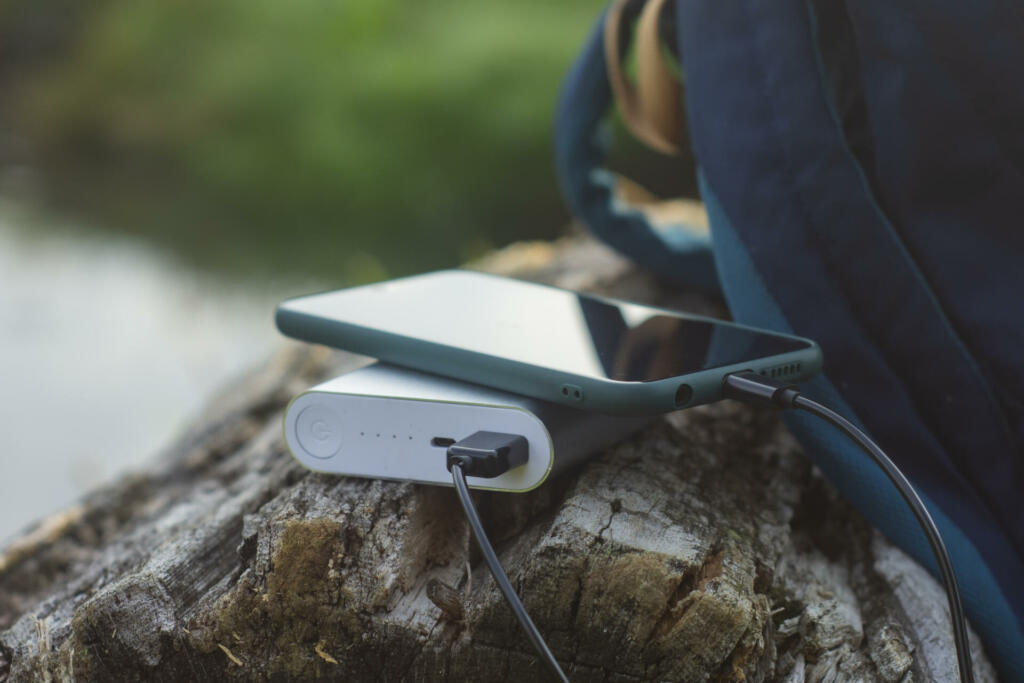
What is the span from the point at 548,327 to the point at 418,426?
12 cm

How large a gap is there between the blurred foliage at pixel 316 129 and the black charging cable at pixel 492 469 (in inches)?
60.7

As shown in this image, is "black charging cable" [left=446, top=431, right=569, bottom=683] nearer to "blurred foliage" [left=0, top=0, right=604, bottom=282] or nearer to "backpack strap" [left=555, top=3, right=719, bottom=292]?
"backpack strap" [left=555, top=3, right=719, bottom=292]

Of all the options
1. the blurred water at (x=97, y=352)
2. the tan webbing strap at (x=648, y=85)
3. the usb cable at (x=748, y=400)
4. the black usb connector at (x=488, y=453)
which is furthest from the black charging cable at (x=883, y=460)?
the blurred water at (x=97, y=352)

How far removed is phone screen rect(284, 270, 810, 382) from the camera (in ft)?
1.61

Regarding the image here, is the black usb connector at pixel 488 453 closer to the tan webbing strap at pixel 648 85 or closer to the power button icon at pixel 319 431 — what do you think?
the power button icon at pixel 319 431

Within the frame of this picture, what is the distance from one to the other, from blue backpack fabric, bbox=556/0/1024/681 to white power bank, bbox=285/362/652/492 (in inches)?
6.1

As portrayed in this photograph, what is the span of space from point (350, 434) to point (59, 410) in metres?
1.42

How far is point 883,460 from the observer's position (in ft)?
1.50

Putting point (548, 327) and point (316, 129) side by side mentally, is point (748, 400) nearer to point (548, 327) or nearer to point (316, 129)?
point (548, 327)

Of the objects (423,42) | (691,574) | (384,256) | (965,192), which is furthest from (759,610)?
(423,42)

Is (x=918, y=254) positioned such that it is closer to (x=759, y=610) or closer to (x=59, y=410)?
(x=759, y=610)

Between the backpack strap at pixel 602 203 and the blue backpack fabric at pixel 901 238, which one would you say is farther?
the backpack strap at pixel 602 203

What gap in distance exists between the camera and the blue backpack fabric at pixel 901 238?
530mm

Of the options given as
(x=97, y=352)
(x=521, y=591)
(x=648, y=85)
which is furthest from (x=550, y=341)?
(x=97, y=352)
